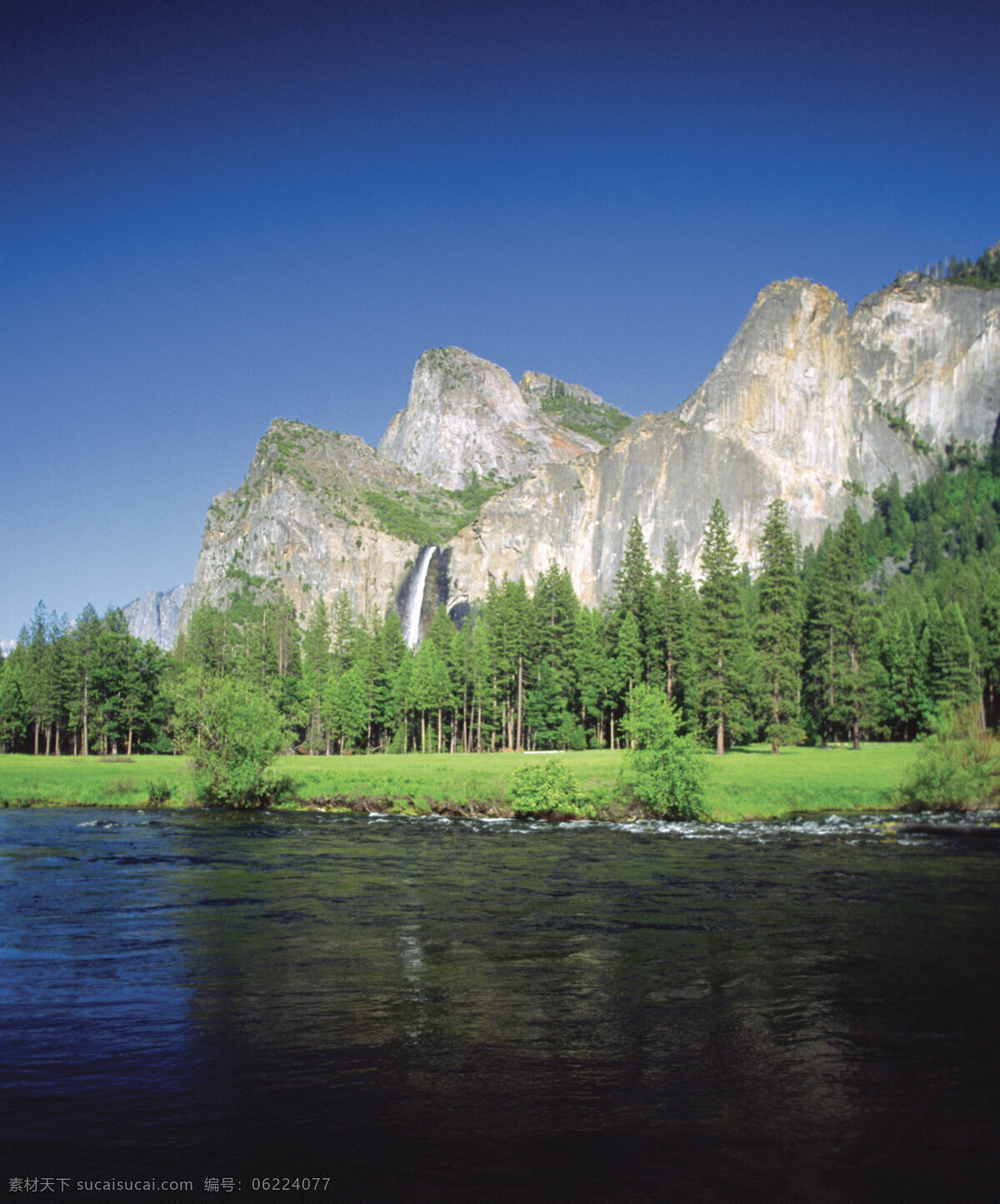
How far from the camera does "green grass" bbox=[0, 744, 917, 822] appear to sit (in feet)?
129

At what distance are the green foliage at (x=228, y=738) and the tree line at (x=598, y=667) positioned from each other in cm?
1781

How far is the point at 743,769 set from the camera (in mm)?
48125

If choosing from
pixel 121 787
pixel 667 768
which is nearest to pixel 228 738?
pixel 121 787

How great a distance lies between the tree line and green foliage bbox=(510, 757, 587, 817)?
2562 centimetres

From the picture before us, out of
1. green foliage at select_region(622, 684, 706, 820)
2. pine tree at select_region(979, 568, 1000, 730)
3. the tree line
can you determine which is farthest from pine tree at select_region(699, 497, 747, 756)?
pine tree at select_region(979, 568, 1000, 730)

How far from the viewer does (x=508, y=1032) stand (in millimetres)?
12062

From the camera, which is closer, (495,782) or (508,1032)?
(508,1032)

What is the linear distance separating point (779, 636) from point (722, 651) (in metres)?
5.96

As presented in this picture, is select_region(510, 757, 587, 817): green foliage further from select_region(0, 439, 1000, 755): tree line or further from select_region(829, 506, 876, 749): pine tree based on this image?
select_region(829, 506, 876, 749): pine tree

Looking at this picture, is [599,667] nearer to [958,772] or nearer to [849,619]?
[849,619]

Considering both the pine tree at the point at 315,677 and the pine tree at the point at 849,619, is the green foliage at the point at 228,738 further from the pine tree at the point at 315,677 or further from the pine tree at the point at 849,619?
the pine tree at the point at 849,619

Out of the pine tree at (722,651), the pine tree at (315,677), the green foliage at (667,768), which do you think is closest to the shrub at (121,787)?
the green foliage at (667,768)

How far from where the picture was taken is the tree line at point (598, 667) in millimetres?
67250

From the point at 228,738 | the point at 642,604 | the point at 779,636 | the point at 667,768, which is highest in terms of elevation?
the point at 642,604
